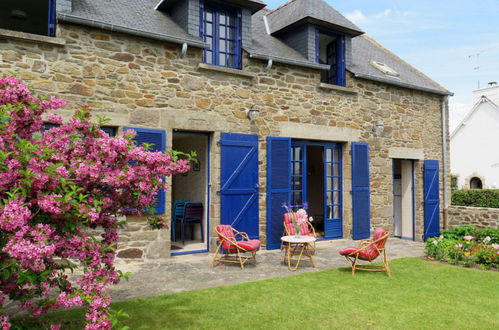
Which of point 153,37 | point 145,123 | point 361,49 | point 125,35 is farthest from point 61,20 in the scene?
point 361,49

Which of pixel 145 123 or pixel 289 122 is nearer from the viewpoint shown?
pixel 145 123

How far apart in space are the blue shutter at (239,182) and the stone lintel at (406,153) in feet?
13.9

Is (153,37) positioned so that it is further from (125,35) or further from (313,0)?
(313,0)

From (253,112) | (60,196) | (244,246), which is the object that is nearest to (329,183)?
(253,112)

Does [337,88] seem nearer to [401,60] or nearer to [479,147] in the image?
[401,60]

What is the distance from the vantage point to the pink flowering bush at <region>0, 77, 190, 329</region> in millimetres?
2617

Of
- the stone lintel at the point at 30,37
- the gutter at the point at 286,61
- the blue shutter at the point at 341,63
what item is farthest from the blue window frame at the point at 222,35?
the blue shutter at the point at 341,63

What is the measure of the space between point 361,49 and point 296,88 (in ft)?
13.1

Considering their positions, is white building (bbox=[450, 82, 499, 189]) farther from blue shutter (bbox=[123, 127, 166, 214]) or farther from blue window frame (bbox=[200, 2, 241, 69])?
blue shutter (bbox=[123, 127, 166, 214])

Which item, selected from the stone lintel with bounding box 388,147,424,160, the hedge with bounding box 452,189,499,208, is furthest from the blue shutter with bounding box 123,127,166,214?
the hedge with bounding box 452,189,499,208

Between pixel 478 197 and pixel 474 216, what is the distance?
855 centimetres

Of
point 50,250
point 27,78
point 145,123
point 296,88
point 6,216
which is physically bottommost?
point 50,250

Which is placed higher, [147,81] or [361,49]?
[361,49]

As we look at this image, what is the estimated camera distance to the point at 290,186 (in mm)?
8242
